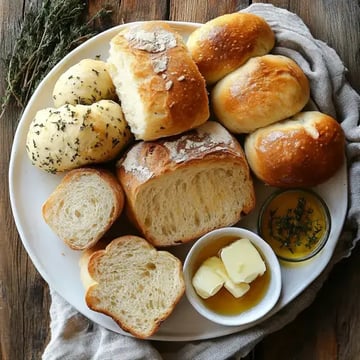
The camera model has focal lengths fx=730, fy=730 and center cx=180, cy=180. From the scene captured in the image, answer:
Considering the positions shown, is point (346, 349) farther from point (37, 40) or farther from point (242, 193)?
point (37, 40)

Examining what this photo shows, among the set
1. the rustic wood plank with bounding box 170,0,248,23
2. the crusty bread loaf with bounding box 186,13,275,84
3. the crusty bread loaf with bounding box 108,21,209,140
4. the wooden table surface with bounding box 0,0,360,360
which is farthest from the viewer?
the rustic wood plank with bounding box 170,0,248,23

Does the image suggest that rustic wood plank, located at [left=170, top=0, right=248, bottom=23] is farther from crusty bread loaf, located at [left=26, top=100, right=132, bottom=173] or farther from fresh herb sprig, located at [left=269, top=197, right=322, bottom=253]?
fresh herb sprig, located at [left=269, top=197, right=322, bottom=253]

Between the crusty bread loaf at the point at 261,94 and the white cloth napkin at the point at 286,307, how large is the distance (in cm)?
11

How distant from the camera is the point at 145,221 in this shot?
91.0 inches

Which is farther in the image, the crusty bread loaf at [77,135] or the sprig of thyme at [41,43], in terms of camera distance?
the sprig of thyme at [41,43]

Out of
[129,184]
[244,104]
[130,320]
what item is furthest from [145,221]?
[244,104]

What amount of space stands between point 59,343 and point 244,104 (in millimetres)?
971

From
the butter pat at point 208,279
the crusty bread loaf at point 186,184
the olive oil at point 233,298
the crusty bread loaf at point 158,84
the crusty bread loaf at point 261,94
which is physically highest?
the crusty bread loaf at point 158,84

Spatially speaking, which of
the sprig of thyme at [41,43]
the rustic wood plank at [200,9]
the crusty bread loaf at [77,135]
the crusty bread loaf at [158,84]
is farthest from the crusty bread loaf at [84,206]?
the rustic wood plank at [200,9]

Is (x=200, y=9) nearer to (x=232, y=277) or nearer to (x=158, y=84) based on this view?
(x=158, y=84)

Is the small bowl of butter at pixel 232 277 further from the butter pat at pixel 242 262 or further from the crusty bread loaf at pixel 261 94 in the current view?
the crusty bread loaf at pixel 261 94

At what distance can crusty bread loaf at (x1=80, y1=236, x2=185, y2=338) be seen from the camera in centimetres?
226

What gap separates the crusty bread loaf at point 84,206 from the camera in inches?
89.0

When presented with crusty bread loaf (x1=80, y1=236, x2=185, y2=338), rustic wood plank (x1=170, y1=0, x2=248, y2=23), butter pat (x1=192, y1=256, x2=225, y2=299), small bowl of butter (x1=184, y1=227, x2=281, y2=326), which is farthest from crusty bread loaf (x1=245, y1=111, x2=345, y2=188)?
rustic wood plank (x1=170, y1=0, x2=248, y2=23)
